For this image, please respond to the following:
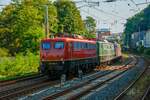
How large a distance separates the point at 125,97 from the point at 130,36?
141 m

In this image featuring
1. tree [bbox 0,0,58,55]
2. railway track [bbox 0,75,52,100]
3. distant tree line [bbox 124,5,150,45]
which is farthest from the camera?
distant tree line [bbox 124,5,150,45]

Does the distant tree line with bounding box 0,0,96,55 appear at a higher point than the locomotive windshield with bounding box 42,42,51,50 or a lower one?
higher

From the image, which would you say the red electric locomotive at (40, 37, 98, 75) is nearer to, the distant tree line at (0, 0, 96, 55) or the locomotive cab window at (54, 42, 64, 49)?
the locomotive cab window at (54, 42, 64, 49)

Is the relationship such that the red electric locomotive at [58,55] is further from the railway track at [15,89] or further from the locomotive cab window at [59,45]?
the railway track at [15,89]

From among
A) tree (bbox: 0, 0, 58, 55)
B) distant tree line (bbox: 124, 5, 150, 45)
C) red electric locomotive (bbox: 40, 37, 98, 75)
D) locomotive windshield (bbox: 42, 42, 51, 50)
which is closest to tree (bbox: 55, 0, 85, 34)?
tree (bbox: 0, 0, 58, 55)

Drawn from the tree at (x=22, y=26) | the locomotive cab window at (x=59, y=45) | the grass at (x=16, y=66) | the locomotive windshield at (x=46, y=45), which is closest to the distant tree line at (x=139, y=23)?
the tree at (x=22, y=26)

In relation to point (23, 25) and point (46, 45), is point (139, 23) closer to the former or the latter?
point (23, 25)

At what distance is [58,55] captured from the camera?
29.9m

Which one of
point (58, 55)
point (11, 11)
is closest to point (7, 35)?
point (11, 11)

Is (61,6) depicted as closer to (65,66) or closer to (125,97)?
(65,66)

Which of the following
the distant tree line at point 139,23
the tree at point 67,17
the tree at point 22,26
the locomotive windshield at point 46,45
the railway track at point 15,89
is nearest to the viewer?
the railway track at point 15,89

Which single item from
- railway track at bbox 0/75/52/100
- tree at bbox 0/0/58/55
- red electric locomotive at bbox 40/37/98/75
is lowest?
railway track at bbox 0/75/52/100

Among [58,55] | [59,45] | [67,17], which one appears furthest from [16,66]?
[67,17]

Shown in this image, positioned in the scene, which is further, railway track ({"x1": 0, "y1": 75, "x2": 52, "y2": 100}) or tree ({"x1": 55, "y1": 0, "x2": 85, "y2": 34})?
tree ({"x1": 55, "y1": 0, "x2": 85, "y2": 34})
